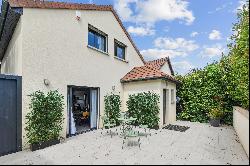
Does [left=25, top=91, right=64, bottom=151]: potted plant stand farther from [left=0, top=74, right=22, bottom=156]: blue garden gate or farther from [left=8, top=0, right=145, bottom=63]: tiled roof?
[left=8, top=0, right=145, bottom=63]: tiled roof

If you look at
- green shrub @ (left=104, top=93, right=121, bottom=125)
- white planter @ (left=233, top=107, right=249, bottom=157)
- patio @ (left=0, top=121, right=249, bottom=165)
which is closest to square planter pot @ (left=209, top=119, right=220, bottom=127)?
patio @ (left=0, top=121, right=249, bottom=165)

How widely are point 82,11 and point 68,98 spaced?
4.73 meters

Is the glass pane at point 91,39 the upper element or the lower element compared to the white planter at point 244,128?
upper

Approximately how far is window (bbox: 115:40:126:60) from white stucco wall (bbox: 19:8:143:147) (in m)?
1.18

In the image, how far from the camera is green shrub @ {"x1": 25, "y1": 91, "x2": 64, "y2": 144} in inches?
314

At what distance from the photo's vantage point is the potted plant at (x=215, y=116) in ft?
43.9

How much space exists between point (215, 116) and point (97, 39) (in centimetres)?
888

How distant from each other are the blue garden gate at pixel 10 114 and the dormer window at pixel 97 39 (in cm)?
534

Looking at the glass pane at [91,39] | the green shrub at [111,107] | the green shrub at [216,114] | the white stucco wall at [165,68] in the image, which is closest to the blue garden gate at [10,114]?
the glass pane at [91,39]

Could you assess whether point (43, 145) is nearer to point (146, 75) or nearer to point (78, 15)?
point (78, 15)

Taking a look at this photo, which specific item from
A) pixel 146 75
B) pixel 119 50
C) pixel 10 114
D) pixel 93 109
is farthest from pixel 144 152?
pixel 119 50

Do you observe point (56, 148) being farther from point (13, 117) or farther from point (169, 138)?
point (169, 138)

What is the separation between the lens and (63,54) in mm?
9992

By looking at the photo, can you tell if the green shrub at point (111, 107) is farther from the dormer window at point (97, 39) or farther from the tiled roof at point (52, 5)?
the tiled roof at point (52, 5)
